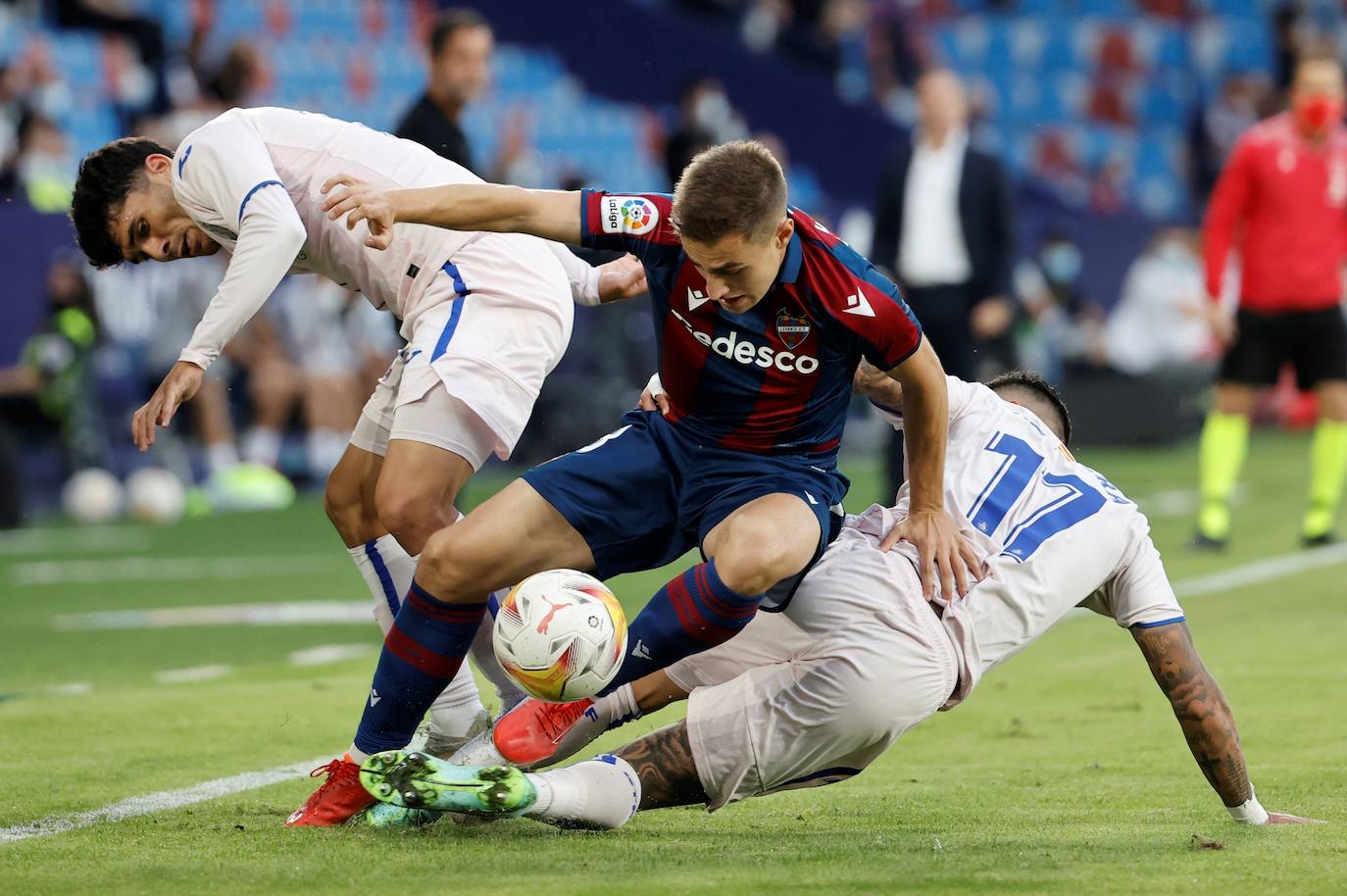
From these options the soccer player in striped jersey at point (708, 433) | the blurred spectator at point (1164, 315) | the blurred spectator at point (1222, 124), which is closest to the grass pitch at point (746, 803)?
the soccer player in striped jersey at point (708, 433)

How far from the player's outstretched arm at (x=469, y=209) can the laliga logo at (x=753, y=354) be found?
38 centimetres

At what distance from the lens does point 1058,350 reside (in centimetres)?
2042

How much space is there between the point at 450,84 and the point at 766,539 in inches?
173

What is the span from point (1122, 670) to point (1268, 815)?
8.64 ft

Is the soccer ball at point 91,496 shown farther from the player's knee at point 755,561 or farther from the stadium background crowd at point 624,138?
the player's knee at point 755,561

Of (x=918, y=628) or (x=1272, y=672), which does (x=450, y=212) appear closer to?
(x=918, y=628)

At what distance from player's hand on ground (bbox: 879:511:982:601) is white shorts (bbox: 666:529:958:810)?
0.05m

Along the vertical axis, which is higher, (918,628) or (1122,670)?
(918,628)

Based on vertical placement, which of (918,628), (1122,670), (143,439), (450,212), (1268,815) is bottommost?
(1122,670)

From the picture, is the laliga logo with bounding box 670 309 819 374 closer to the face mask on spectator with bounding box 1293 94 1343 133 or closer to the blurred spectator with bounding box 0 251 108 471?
the face mask on spectator with bounding box 1293 94 1343 133

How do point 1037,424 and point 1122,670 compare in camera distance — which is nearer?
point 1037,424

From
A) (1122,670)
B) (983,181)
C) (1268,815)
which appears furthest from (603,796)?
(983,181)

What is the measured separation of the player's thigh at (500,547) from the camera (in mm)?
4473

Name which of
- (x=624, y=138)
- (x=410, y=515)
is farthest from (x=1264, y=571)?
(x=624, y=138)
